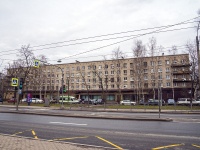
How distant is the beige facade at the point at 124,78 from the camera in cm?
6127

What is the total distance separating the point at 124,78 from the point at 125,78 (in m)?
0.37

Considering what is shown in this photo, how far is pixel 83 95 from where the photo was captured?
8162 cm

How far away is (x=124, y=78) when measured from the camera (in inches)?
3036

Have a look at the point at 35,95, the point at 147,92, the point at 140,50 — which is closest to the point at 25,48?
the point at 140,50

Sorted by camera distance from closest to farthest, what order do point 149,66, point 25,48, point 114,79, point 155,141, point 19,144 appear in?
point 19,144 → point 155,141 → point 25,48 → point 149,66 → point 114,79

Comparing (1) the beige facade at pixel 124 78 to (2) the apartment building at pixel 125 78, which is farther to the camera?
(1) the beige facade at pixel 124 78

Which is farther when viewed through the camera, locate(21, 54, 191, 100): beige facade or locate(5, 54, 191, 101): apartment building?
locate(21, 54, 191, 100): beige facade

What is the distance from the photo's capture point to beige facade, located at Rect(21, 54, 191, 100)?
6127cm

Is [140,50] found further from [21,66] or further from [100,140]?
[100,140]

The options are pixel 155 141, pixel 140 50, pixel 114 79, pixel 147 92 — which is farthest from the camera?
pixel 114 79

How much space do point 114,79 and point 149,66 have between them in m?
13.0

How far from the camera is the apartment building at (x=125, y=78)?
6076cm

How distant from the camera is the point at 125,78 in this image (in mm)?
76938

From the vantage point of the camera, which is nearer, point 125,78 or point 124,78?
point 125,78
